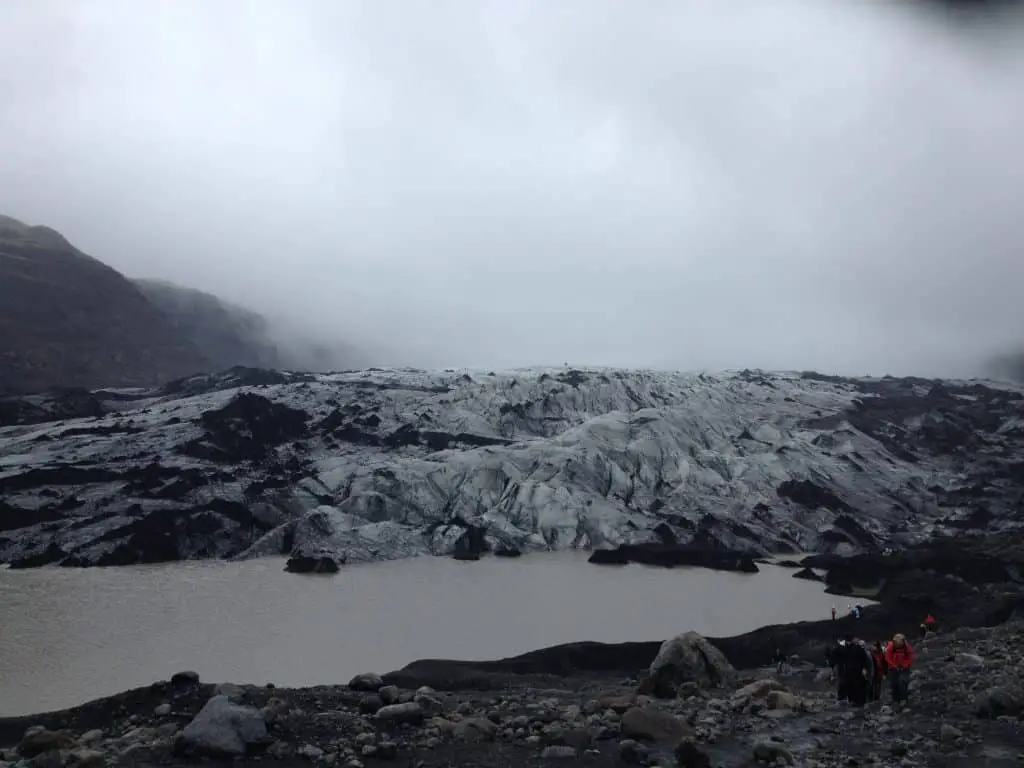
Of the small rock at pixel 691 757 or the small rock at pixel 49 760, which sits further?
the small rock at pixel 691 757

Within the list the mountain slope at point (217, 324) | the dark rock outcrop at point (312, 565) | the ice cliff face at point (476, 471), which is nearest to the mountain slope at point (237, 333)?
A: the mountain slope at point (217, 324)

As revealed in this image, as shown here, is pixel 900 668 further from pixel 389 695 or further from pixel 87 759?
pixel 87 759

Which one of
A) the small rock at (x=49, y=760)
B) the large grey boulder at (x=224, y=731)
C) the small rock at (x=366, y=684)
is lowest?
the small rock at (x=366, y=684)

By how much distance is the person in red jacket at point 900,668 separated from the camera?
405 inches

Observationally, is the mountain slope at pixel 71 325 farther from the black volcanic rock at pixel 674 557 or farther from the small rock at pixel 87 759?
the small rock at pixel 87 759

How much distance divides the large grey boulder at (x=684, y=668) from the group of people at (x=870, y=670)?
2.78 metres

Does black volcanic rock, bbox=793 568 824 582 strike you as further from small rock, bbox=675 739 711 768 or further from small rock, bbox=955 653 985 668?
small rock, bbox=675 739 711 768

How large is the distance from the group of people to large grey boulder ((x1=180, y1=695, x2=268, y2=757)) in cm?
812

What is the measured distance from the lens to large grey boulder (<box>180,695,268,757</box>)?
27.8 ft

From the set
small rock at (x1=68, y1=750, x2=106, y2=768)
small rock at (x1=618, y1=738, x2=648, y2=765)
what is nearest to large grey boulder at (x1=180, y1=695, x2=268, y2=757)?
small rock at (x1=68, y1=750, x2=106, y2=768)

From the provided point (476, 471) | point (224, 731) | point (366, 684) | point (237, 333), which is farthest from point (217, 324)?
point (224, 731)

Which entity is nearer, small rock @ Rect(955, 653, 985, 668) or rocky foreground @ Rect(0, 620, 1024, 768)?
rocky foreground @ Rect(0, 620, 1024, 768)

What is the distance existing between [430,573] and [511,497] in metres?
8.10

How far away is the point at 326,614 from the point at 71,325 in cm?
7672
